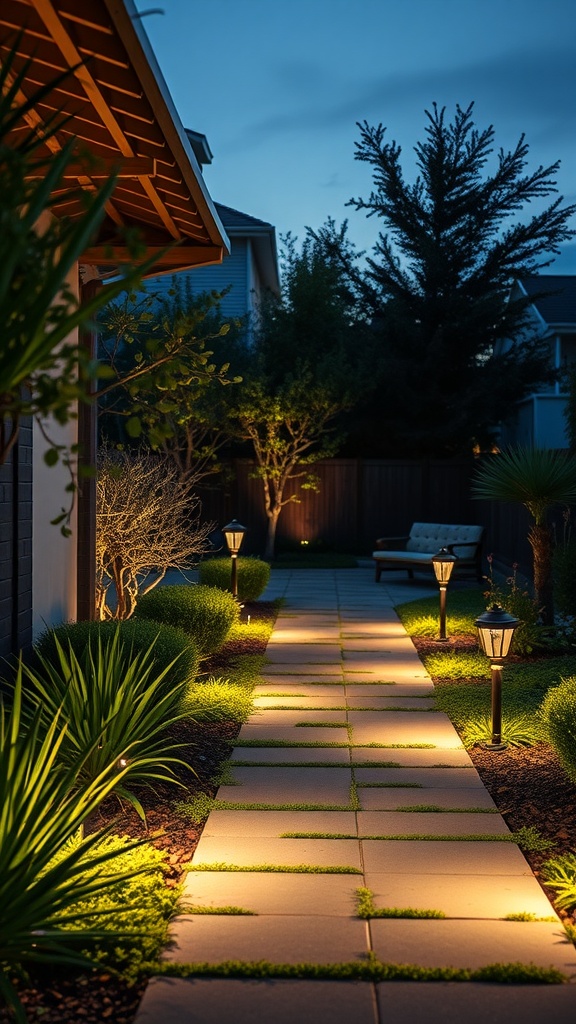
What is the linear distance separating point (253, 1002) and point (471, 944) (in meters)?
0.83

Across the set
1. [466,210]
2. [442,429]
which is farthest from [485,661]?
[466,210]

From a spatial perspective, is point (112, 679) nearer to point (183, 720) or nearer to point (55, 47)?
point (183, 720)

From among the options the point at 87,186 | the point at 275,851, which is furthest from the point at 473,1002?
the point at 87,186

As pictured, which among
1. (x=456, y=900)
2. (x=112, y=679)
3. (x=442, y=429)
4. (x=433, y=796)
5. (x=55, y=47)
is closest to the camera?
(x=456, y=900)

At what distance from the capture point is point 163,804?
5332mm

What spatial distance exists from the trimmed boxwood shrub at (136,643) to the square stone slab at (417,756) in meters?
1.12

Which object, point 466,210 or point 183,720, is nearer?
point 183,720

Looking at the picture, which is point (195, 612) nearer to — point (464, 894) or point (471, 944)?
point (464, 894)

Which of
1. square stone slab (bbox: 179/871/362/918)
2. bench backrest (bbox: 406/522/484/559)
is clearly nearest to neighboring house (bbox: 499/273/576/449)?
bench backrest (bbox: 406/522/484/559)

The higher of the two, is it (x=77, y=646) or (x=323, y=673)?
(x=77, y=646)

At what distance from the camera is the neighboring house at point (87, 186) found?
13.7ft

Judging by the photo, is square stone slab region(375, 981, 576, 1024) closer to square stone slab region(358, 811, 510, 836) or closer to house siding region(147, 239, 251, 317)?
square stone slab region(358, 811, 510, 836)

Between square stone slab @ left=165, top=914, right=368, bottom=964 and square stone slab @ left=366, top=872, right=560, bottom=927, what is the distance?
1.06ft

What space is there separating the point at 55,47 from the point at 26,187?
2.58 m
